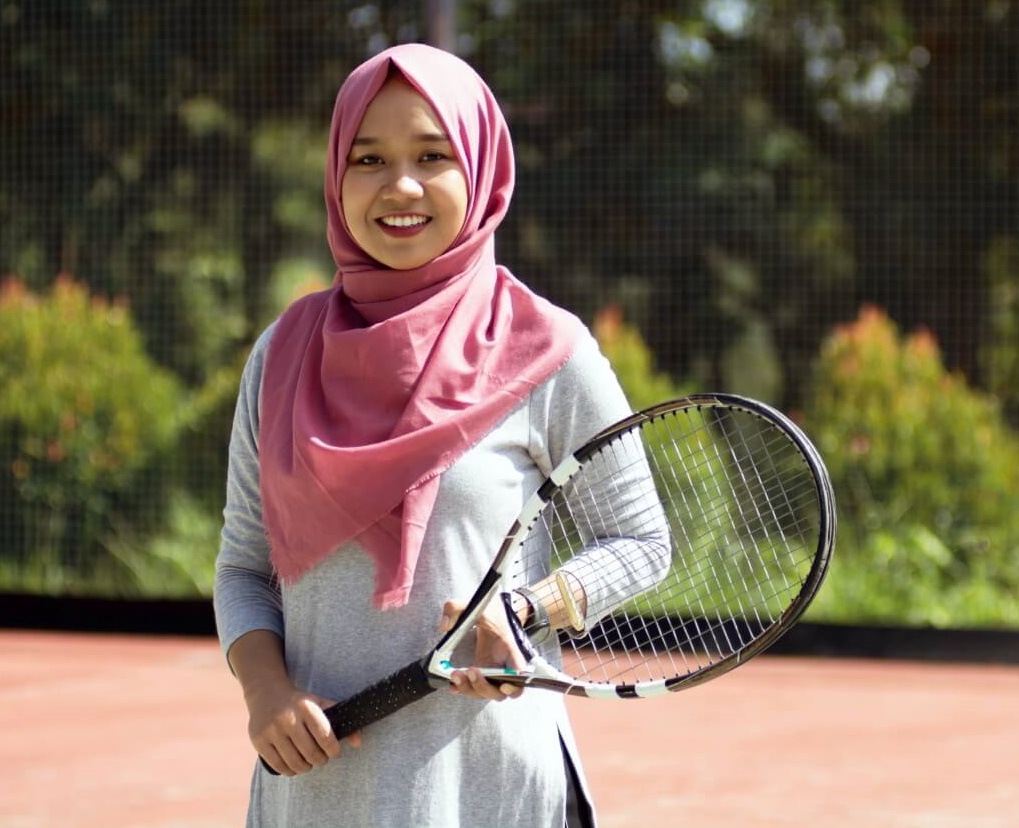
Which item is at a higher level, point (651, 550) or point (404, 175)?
point (404, 175)

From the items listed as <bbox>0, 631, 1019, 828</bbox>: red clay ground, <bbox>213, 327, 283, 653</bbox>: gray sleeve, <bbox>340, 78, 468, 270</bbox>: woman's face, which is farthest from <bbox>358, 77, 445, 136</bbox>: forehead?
<bbox>0, 631, 1019, 828</bbox>: red clay ground

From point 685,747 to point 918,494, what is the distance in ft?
10.3

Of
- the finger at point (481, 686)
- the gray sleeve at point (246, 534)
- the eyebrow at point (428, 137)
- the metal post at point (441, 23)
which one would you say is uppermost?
the metal post at point (441, 23)

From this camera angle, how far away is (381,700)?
6.24 feet

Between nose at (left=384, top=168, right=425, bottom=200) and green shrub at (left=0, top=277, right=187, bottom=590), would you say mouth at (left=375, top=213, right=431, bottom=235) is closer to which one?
nose at (left=384, top=168, right=425, bottom=200)

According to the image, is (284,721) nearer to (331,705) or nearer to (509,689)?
(331,705)

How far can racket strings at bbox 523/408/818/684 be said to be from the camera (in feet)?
6.54

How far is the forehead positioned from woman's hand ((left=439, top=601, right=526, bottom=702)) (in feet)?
1.84

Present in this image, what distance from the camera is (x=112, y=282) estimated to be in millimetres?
10188

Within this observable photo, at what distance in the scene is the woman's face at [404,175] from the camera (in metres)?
2.00

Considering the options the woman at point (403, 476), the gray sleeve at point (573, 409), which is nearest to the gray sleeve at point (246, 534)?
the woman at point (403, 476)

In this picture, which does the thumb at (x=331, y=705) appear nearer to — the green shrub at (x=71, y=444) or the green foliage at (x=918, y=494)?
the green foliage at (x=918, y=494)

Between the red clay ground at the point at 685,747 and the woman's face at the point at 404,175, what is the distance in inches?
131

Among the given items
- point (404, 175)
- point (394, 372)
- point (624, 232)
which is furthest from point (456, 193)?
point (624, 232)
